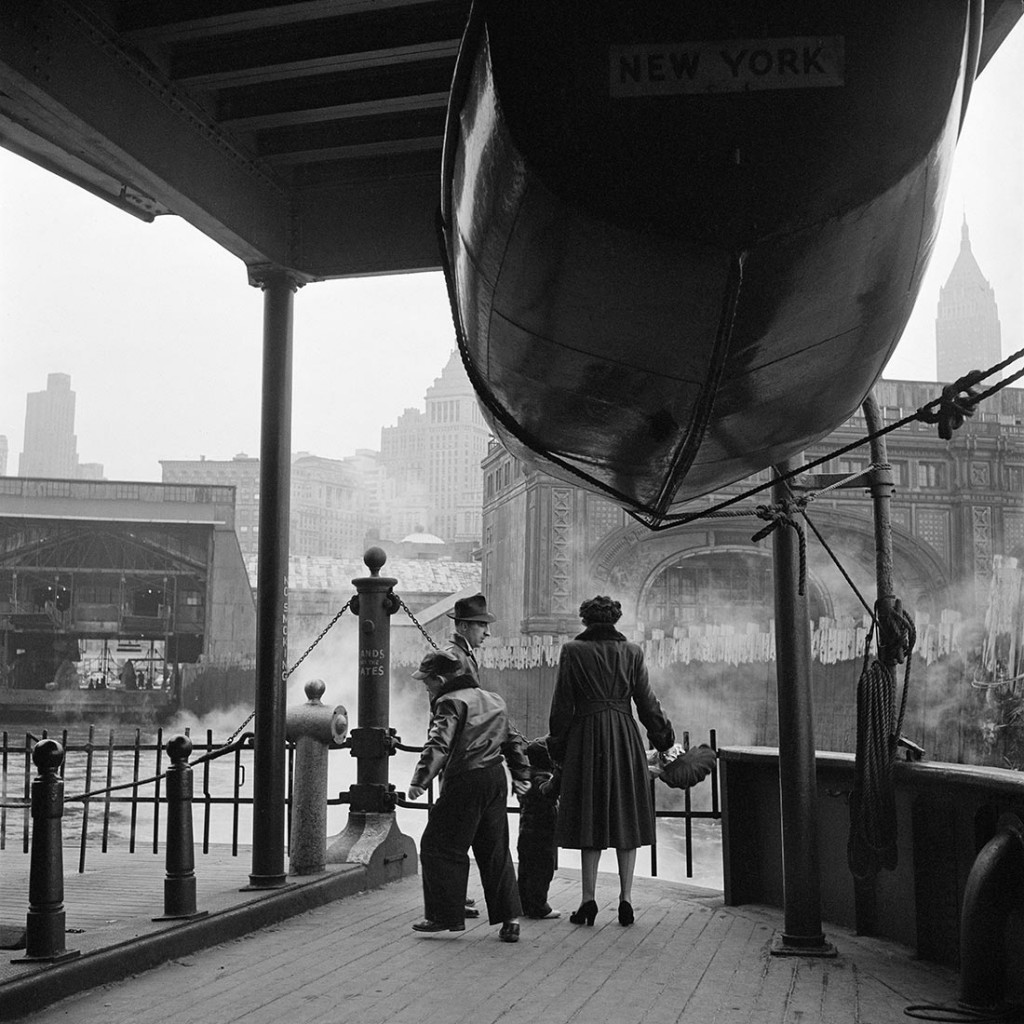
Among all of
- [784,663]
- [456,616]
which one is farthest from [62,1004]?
[784,663]

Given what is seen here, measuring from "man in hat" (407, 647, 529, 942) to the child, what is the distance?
43 centimetres

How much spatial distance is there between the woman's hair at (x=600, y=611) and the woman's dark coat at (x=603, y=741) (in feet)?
0.22

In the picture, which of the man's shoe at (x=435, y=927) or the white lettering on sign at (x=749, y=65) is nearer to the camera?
the white lettering on sign at (x=749, y=65)

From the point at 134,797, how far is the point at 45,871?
4137 mm

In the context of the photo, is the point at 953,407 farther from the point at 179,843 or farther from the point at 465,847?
the point at 179,843

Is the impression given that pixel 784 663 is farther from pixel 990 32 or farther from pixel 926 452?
pixel 926 452

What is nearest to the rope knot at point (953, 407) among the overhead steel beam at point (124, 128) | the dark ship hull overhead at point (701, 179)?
the dark ship hull overhead at point (701, 179)

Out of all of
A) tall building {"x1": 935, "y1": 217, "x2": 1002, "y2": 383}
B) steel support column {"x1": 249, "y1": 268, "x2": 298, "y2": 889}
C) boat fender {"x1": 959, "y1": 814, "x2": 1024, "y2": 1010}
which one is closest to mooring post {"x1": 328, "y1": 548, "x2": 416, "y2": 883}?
steel support column {"x1": 249, "y1": 268, "x2": 298, "y2": 889}

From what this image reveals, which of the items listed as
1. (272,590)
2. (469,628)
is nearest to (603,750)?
(469,628)

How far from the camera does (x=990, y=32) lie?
12.6ft

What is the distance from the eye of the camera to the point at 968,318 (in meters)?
75.6

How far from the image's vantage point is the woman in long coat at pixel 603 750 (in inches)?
207

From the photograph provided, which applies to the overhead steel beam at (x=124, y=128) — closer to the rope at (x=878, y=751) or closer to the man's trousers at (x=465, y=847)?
the man's trousers at (x=465, y=847)

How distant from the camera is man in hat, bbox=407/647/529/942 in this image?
4945 millimetres
